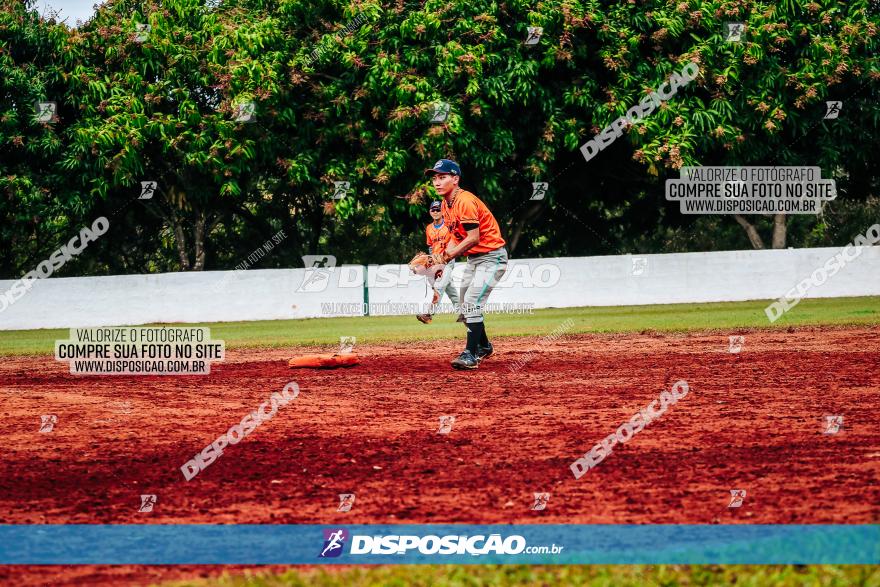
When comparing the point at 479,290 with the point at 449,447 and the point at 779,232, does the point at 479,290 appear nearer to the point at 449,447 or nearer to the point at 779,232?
the point at 449,447

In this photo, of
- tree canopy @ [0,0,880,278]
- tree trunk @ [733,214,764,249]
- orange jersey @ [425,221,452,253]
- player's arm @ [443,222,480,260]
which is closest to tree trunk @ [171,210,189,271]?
tree canopy @ [0,0,880,278]

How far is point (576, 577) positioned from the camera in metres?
4.26

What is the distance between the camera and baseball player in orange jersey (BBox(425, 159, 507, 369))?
37.9ft

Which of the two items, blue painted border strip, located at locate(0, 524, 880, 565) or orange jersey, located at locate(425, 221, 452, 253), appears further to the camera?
orange jersey, located at locate(425, 221, 452, 253)

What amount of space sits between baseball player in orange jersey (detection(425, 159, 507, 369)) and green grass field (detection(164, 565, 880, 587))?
7.23 metres

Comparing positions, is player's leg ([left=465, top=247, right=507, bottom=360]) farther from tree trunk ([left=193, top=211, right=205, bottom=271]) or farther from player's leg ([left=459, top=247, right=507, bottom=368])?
tree trunk ([left=193, top=211, right=205, bottom=271])

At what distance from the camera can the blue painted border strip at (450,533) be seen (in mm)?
4508

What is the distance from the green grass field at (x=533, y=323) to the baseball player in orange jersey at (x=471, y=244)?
596 cm

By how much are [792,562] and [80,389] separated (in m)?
9.05

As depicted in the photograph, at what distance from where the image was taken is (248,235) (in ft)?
109

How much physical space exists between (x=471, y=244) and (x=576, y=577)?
756 cm

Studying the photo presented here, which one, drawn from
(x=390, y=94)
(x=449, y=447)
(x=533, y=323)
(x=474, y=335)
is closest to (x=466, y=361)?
(x=474, y=335)

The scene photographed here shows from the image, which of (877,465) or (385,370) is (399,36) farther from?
(877,465)

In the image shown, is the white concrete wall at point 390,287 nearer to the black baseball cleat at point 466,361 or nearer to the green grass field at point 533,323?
the green grass field at point 533,323
